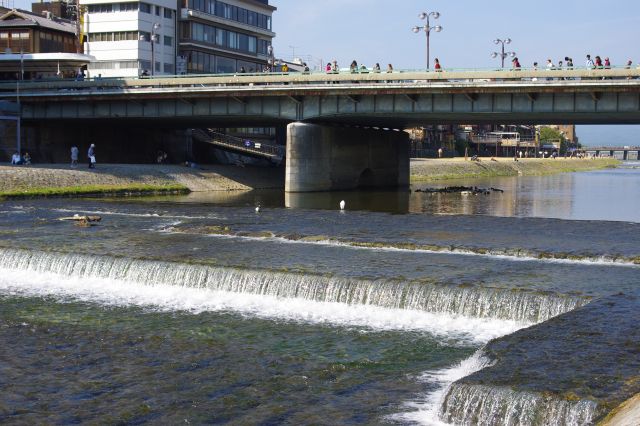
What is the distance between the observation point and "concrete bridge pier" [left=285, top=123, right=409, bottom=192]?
75.1 m

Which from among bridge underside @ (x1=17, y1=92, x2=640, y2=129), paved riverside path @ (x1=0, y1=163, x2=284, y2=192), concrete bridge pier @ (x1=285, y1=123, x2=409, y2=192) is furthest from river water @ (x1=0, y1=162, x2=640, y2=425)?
concrete bridge pier @ (x1=285, y1=123, x2=409, y2=192)

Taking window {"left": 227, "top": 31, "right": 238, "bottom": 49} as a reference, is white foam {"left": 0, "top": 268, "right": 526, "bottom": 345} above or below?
below

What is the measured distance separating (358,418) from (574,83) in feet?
159

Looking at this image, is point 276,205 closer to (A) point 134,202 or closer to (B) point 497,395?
(A) point 134,202

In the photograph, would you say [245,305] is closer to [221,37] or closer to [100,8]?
[100,8]

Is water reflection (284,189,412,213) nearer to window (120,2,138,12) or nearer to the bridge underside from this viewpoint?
the bridge underside

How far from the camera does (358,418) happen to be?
53.8 feet

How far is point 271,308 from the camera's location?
1057 inches

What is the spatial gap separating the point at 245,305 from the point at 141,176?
168 feet

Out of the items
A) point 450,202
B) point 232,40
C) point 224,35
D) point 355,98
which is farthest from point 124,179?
point 232,40

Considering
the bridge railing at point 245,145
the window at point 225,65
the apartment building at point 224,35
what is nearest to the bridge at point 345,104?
the bridge railing at point 245,145

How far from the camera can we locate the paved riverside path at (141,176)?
218 ft

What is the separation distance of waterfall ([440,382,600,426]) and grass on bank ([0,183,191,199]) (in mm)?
51939

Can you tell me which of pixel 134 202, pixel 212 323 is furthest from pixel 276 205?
pixel 212 323
